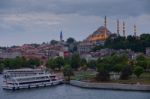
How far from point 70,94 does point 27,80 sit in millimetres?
5373

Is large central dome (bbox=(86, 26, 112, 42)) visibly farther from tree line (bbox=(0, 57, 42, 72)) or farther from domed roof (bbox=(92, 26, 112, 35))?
tree line (bbox=(0, 57, 42, 72))

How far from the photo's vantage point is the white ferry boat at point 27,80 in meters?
29.9

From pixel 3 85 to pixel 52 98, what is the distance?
660 centimetres

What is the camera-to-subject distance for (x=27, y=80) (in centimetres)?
3048

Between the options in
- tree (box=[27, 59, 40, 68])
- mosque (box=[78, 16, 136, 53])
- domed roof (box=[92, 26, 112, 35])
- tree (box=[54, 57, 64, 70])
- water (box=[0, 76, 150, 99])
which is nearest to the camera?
water (box=[0, 76, 150, 99])

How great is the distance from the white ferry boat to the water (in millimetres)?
1089

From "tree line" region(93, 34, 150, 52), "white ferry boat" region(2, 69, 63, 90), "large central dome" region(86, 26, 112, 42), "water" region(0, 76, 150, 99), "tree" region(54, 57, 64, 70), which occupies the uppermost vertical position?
"large central dome" region(86, 26, 112, 42)

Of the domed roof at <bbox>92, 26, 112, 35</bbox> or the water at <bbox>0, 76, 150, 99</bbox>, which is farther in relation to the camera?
the domed roof at <bbox>92, 26, 112, 35</bbox>

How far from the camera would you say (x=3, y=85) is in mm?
30266

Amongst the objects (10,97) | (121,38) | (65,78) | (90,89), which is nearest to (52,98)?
(10,97)

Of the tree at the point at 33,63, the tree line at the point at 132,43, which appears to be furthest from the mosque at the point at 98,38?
the tree at the point at 33,63

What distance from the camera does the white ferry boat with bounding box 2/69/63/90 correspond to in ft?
98.0

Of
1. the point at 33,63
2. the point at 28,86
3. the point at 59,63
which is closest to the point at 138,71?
the point at 28,86

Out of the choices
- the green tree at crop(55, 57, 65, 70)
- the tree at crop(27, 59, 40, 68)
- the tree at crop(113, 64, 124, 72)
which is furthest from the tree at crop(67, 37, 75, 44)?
the tree at crop(113, 64, 124, 72)
